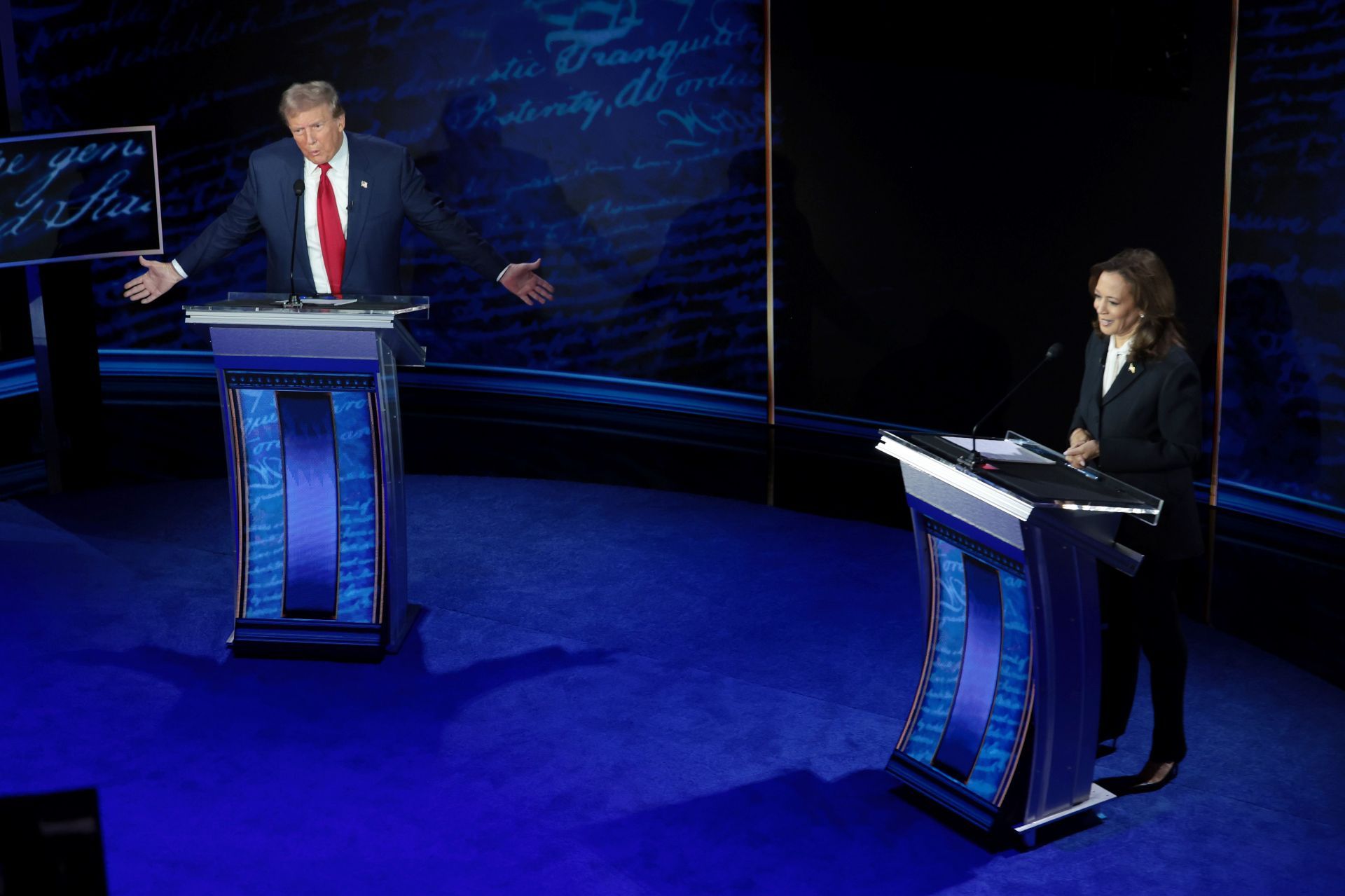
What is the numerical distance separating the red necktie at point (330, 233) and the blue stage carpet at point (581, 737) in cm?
115

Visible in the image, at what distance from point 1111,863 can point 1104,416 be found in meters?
1.01

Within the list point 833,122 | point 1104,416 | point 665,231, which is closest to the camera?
point 1104,416

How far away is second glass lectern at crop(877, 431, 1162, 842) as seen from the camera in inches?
111

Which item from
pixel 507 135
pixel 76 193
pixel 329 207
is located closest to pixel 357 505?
pixel 329 207

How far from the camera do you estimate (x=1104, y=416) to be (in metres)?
3.26

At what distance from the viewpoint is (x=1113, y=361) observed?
3273 millimetres

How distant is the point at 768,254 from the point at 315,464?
3.61 metres

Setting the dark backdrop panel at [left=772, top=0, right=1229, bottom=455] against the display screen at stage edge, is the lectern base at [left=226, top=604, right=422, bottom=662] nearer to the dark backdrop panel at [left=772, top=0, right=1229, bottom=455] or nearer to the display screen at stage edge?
→ the display screen at stage edge

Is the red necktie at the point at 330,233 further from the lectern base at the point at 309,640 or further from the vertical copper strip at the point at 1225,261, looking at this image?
the vertical copper strip at the point at 1225,261

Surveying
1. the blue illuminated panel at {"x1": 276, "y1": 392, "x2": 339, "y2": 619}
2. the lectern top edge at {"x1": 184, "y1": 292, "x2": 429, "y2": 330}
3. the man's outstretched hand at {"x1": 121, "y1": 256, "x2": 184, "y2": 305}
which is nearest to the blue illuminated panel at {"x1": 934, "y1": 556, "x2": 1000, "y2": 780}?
the lectern top edge at {"x1": 184, "y1": 292, "x2": 429, "y2": 330}

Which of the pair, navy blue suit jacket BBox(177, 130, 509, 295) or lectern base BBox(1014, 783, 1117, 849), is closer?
lectern base BBox(1014, 783, 1117, 849)

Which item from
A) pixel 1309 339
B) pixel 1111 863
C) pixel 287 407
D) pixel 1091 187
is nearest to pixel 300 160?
pixel 287 407

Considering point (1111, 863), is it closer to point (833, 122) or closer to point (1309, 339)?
point (1309, 339)

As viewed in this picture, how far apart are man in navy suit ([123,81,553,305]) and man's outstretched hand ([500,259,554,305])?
33 centimetres
